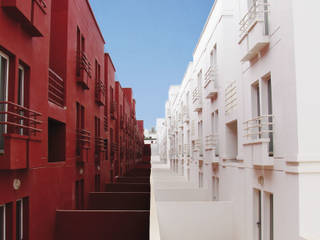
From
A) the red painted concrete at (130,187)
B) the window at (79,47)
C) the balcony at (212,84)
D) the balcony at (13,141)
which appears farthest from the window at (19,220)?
the red painted concrete at (130,187)

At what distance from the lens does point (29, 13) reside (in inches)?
278

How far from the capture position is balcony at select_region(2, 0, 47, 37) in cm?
643

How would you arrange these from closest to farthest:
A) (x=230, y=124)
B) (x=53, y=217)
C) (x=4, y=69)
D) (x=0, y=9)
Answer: (x=0, y=9), (x=4, y=69), (x=53, y=217), (x=230, y=124)

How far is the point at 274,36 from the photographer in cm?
832

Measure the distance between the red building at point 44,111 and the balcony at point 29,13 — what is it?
0.06ft

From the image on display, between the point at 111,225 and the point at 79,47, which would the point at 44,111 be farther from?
the point at 79,47

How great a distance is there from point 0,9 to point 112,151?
17815 millimetres

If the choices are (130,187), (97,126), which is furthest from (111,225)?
(130,187)

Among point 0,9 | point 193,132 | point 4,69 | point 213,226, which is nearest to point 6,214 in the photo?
point 4,69

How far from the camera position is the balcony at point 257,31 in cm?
866

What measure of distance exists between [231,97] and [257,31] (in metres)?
4.33

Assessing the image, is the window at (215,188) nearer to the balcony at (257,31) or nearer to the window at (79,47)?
the balcony at (257,31)

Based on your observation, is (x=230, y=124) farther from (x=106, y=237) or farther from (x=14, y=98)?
(x=14, y=98)

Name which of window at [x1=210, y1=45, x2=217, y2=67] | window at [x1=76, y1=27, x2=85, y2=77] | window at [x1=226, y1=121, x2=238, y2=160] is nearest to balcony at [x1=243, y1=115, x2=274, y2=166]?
window at [x1=226, y1=121, x2=238, y2=160]
